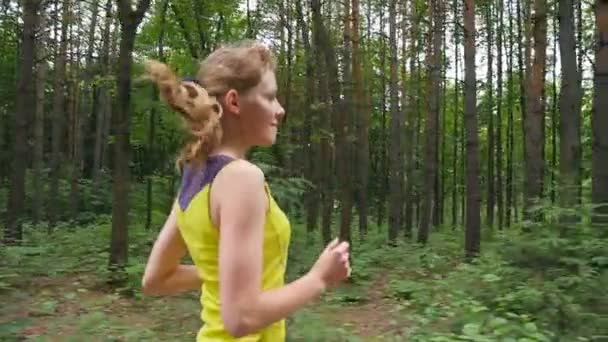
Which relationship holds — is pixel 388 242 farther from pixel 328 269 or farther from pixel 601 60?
pixel 328 269

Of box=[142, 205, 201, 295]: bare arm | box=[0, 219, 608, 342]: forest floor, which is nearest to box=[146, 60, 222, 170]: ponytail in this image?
box=[142, 205, 201, 295]: bare arm

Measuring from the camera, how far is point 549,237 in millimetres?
6742

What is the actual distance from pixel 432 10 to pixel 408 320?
13747mm

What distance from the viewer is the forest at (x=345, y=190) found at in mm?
6609

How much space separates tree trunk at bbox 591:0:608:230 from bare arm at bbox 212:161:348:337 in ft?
19.5

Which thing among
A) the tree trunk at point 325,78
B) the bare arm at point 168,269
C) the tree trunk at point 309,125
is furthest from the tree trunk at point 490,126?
the bare arm at point 168,269

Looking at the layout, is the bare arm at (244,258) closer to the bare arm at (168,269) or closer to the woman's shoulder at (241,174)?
the woman's shoulder at (241,174)

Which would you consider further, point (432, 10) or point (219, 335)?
point (432, 10)

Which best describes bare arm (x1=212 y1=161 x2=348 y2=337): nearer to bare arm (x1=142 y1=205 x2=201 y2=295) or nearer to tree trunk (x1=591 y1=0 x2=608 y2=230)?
bare arm (x1=142 y1=205 x2=201 y2=295)

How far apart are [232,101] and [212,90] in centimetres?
6

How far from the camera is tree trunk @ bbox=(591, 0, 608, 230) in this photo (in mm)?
6918

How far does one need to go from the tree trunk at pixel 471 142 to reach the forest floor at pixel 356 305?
1.76 m

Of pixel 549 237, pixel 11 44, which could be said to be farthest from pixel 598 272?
pixel 11 44

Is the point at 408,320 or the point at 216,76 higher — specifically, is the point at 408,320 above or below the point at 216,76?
below
